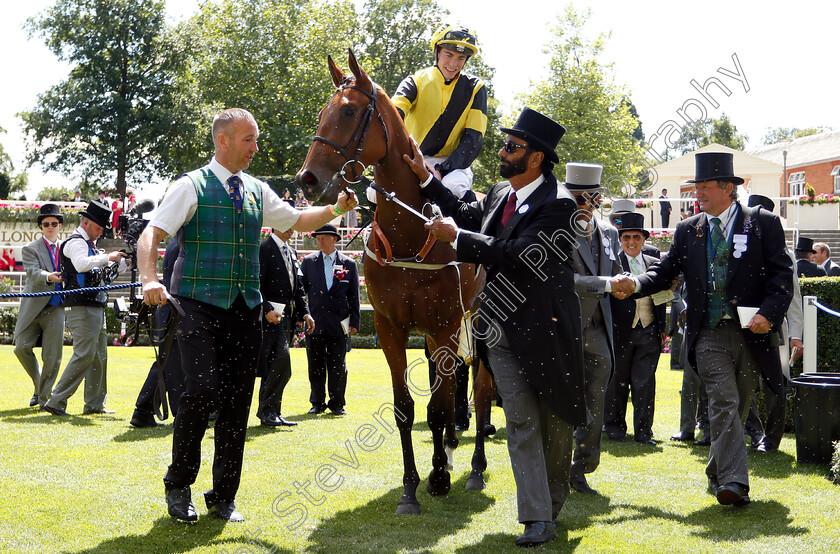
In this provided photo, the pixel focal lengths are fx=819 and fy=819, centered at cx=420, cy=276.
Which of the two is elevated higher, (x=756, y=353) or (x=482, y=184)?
(x=482, y=184)

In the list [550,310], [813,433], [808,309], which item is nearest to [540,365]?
[550,310]

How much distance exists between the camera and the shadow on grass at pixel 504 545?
4.29m

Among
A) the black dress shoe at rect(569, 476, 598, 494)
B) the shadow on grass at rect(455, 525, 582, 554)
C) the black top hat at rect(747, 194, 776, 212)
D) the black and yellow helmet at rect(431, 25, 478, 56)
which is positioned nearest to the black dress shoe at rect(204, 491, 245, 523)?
the shadow on grass at rect(455, 525, 582, 554)

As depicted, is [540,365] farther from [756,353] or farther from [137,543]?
[137,543]

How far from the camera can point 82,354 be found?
8805 mm

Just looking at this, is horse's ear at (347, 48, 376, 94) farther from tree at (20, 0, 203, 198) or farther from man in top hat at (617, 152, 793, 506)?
tree at (20, 0, 203, 198)

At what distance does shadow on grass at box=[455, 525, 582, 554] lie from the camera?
429 centimetres

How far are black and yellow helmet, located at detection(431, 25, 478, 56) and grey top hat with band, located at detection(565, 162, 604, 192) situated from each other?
115 cm

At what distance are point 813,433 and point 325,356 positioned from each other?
5503mm

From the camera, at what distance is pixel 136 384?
11828mm

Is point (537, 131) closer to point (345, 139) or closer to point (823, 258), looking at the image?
point (345, 139)

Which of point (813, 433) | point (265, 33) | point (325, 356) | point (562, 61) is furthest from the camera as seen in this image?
point (265, 33)

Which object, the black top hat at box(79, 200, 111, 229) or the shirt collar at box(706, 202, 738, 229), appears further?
the black top hat at box(79, 200, 111, 229)

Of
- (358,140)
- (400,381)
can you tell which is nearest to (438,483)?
(400,381)
